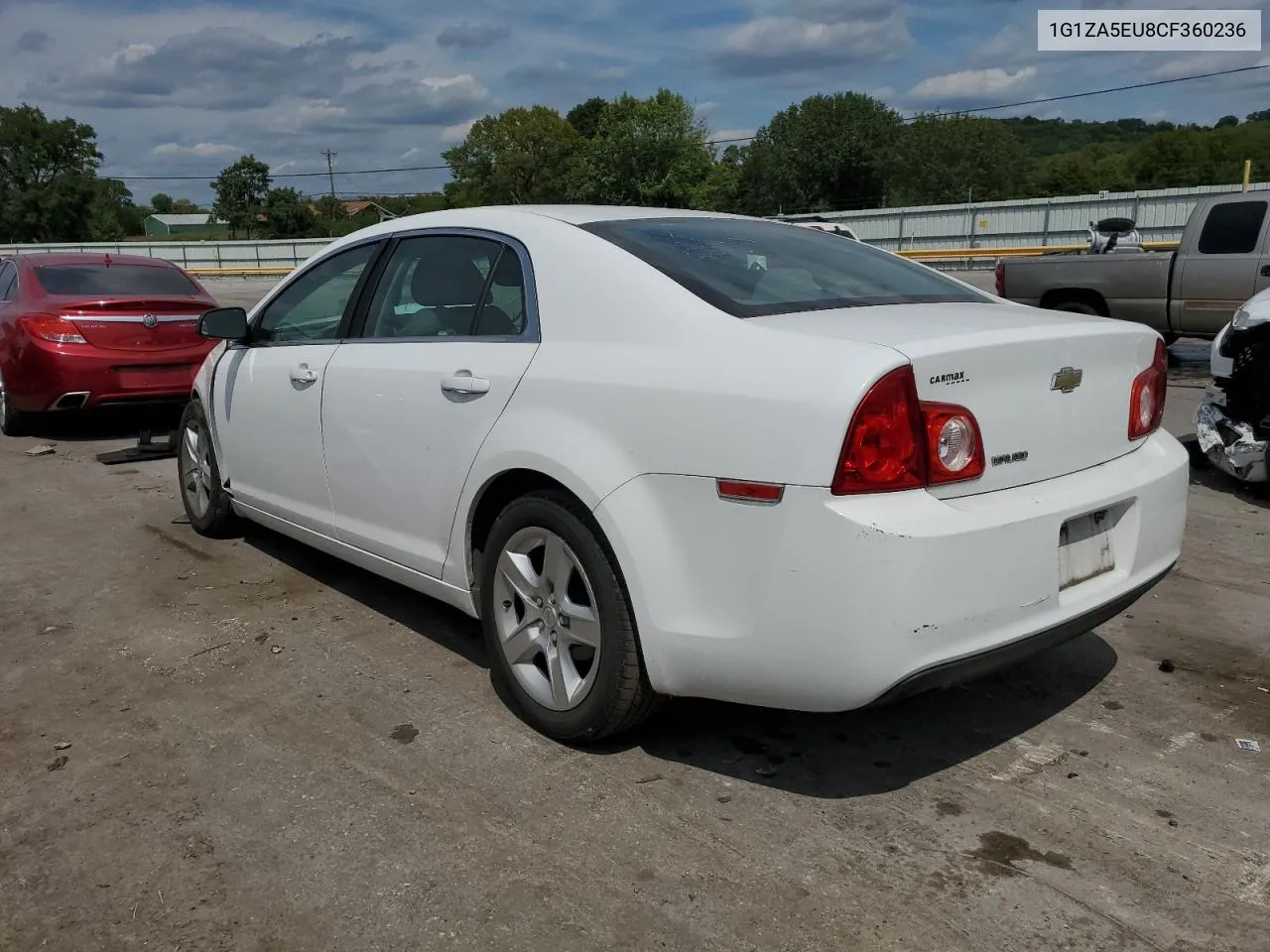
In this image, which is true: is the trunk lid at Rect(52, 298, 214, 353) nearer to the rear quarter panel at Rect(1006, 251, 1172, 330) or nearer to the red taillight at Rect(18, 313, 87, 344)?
the red taillight at Rect(18, 313, 87, 344)

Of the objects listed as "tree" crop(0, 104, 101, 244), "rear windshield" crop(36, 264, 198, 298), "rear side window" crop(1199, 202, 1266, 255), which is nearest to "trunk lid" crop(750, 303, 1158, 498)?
"rear windshield" crop(36, 264, 198, 298)

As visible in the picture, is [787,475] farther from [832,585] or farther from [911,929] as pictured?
[911,929]

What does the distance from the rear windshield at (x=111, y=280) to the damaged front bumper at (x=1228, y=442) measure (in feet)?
25.1

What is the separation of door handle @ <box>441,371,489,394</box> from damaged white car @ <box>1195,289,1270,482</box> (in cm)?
475

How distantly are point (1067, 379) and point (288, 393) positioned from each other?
305cm

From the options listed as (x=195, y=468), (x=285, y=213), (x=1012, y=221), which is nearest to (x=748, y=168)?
(x=285, y=213)

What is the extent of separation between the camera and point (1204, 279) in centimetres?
1084

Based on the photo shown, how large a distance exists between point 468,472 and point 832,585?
1.37 meters

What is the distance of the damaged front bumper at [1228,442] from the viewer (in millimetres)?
6016

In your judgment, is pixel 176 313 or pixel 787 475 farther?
pixel 176 313

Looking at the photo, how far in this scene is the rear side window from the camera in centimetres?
1062

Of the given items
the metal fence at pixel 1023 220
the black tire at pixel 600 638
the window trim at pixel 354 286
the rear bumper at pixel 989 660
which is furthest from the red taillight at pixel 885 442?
the metal fence at pixel 1023 220

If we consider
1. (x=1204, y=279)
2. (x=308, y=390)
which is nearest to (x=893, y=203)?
(x=1204, y=279)

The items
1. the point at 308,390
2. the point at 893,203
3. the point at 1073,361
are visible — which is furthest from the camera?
the point at 893,203
